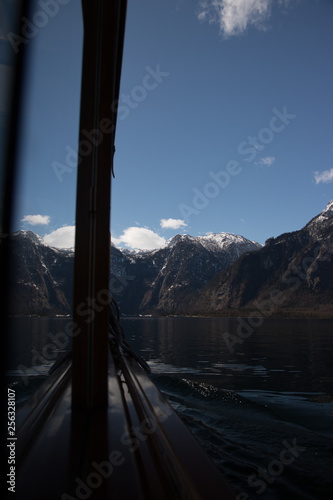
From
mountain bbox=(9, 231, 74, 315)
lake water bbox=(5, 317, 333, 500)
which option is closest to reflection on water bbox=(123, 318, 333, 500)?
lake water bbox=(5, 317, 333, 500)

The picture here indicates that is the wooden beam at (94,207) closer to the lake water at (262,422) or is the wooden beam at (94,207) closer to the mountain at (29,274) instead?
the lake water at (262,422)

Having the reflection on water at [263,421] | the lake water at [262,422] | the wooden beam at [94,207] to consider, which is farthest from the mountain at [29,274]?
the reflection on water at [263,421]

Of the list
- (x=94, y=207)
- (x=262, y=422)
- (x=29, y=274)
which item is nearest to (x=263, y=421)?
(x=262, y=422)

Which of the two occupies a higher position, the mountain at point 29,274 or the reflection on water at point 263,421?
the mountain at point 29,274

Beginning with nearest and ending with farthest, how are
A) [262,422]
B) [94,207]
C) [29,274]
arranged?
[94,207] < [262,422] < [29,274]

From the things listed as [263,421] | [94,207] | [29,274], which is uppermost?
[94,207]

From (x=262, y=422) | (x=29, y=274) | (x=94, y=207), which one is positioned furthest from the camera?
(x=29, y=274)

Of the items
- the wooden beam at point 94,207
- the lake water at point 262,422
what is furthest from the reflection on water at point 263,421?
the wooden beam at point 94,207

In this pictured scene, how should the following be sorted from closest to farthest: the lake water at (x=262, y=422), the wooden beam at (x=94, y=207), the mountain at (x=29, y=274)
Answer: the wooden beam at (x=94, y=207)
the lake water at (x=262, y=422)
the mountain at (x=29, y=274)

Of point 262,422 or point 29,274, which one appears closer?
point 262,422

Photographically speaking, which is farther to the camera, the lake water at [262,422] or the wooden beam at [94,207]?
the lake water at [262,422]

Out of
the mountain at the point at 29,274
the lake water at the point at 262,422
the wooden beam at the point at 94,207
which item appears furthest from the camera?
the mountain at the point at 29,274

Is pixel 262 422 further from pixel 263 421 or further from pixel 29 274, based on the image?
pixel 29 274

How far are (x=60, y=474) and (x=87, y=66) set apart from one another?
2599 mm
